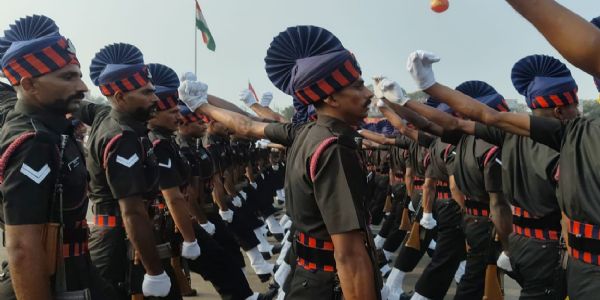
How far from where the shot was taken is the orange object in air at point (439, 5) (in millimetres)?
2523

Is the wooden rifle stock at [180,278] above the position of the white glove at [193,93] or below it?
below

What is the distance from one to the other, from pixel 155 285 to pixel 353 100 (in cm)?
216

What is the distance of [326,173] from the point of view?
2.46 metres

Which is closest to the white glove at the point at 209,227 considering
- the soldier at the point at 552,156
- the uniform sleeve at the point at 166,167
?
the uniform sleeve at the point at 166,167

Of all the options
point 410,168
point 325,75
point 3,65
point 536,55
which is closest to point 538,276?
point 536,55

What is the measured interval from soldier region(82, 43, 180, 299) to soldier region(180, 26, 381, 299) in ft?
4.22

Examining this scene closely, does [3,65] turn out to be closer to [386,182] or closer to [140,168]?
[140,168]

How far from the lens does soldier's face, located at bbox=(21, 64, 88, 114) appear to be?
2.79 m

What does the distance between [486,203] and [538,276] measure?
1.38 metres

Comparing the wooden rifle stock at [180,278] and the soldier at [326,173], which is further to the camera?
the wooden rifle stock at [180,278]

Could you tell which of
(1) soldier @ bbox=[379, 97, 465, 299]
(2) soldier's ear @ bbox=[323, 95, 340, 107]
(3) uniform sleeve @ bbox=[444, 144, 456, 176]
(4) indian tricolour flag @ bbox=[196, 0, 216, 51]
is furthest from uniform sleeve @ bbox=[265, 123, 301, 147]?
(4) indian tricolour flag @ bbox=[196, 0, 216, 51]

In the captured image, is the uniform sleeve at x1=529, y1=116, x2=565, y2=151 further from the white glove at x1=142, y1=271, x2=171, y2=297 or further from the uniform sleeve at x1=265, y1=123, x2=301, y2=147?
the white glove at x1=142, y1=271, x2=171, y2=297

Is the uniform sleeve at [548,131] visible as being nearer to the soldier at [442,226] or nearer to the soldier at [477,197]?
the soldier at [477,197]

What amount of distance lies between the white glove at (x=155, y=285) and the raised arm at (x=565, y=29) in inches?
122
